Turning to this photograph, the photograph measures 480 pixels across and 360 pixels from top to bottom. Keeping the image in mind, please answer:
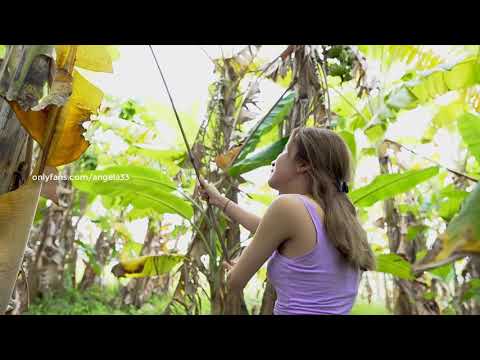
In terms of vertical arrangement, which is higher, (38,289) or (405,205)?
(405,205)

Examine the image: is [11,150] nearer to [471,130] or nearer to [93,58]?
[93,58]

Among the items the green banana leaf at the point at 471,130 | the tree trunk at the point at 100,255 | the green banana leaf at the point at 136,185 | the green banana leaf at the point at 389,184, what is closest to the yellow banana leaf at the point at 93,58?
the green banana leaf at the point at 136,185

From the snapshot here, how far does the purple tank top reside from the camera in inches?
28.6

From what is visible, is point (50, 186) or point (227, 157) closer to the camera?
point (50, 186)

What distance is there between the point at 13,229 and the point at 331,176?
0.57 meters

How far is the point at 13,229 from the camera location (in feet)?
Answer: 2.42

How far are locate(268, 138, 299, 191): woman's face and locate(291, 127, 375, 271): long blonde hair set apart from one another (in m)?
0.01

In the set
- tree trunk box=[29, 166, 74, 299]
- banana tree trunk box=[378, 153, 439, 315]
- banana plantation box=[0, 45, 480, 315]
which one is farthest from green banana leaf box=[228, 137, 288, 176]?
tree trunk box=[29, 166, 74, 299]

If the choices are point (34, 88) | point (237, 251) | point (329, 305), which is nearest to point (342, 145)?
point (329, 305)

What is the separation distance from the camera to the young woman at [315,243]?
72cm

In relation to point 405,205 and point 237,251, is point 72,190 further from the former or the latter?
point 405,205

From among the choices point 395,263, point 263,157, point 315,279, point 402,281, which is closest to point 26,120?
point 315,279

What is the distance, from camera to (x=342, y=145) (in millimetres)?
820
